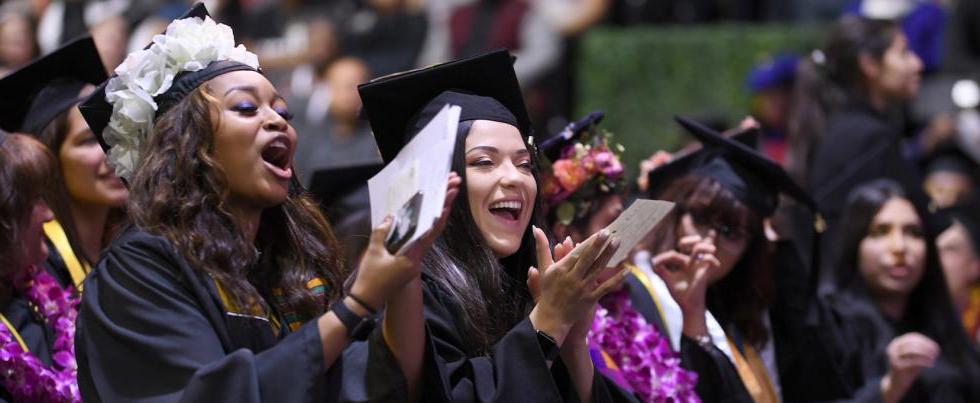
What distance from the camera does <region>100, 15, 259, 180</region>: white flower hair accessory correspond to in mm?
3854

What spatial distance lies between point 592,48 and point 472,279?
744 cm

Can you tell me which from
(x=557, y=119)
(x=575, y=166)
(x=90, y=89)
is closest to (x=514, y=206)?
(x=575, y=166)

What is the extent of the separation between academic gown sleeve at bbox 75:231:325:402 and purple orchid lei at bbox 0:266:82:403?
677 millimetres

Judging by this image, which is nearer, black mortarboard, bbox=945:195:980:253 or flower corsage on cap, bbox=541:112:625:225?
flower corsage on cap, bbox=541:112:625:225

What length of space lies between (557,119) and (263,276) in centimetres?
743

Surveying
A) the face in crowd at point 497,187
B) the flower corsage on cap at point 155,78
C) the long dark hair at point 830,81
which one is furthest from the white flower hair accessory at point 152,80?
the long dark hair at point 830,81

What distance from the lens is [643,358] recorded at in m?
4.77

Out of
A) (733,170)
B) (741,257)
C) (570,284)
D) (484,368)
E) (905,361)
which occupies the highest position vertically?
(570,284)

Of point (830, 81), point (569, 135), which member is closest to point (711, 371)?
point (569, 135)

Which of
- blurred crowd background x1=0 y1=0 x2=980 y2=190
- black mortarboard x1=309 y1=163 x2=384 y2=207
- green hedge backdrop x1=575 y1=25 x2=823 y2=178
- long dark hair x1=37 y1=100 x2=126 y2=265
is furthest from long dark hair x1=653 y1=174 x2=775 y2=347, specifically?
green hedge backdrop x1=575 y1=25 x2=823 y2=178

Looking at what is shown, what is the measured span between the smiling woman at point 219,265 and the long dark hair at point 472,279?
280mm

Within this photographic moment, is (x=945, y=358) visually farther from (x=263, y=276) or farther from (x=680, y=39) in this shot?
(x=680, y=39)

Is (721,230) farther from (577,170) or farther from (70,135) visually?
(70,135)

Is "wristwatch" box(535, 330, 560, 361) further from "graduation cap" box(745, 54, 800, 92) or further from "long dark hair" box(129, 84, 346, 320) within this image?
"graduation cap" box(745, 54, 800, 92)
